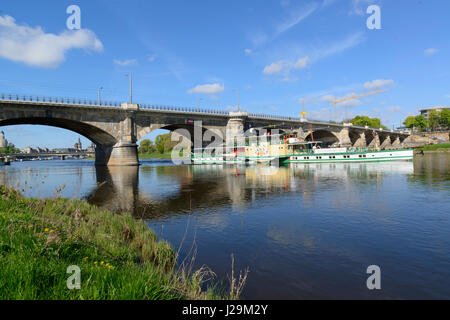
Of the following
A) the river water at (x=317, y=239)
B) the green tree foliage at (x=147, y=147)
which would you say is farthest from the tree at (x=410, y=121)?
the river water at (x=317, y=239)

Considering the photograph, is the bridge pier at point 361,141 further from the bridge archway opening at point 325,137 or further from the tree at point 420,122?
the tree at point 420,122

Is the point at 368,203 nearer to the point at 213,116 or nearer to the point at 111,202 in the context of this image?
the point at 111,202

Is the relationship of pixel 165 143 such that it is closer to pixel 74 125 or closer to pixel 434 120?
pixel 74 125

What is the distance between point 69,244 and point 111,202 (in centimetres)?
1325

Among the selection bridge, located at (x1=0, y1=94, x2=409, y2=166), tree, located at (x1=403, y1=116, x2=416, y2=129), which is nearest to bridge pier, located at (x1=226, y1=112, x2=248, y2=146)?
bridge, located at (x1=0, y1=94, x2=409, y2=166)

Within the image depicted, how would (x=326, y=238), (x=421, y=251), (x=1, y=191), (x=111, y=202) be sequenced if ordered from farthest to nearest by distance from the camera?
(x=111, y=202) < (x=1, y=191) < (x=326, y=238) < (x=421, y=251)

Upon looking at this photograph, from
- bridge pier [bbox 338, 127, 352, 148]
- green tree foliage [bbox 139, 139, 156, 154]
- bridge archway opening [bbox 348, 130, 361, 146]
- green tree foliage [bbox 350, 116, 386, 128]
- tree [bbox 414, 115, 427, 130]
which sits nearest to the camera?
bridge pier [bbox 338, 127, 352, 148]

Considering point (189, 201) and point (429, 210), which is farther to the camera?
point (189, 201)

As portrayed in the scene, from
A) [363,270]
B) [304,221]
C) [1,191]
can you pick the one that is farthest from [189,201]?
[363,270]

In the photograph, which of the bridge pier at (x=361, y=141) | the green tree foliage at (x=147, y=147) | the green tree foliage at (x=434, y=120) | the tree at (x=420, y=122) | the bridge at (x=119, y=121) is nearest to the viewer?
the bridge at (x=119, y=121)

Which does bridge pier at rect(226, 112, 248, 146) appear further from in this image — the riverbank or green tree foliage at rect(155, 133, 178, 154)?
the riverbank

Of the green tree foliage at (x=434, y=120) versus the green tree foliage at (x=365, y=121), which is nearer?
the green tree foliage at (x=434, y=120)

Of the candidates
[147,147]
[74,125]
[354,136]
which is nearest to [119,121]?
[74,125]
